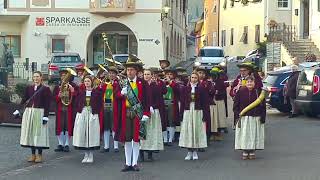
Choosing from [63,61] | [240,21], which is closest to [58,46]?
[63,61]

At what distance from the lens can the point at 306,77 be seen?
20.5m

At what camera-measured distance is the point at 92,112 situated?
12.8m

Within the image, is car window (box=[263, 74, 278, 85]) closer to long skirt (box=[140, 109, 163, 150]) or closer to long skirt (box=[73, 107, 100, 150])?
long skirt (box=[140, 109, 163, 150])

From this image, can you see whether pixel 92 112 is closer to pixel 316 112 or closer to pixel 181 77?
pixel 181 77

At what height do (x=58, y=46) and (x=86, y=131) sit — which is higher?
(x=58, y=46)

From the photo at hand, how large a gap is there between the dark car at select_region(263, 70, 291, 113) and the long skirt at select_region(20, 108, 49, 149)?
10535 millimetres

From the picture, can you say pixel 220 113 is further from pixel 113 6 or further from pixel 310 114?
pixel 113 6

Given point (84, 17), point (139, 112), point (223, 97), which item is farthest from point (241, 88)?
point (84, 17)

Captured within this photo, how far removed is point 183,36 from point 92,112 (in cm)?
4903

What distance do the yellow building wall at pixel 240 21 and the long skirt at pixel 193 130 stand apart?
137 ft

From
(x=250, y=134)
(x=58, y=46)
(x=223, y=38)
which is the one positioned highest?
(x=223, y=38)

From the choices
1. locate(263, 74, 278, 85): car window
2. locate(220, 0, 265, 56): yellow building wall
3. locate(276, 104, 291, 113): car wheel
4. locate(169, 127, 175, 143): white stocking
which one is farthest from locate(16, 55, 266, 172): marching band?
locate(220, 0, 265, 56): yellow building wall

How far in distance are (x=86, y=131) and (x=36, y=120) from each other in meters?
0.95

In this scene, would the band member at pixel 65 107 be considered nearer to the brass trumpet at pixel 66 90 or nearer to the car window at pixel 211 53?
the brass trumpet at pixel 66 90
